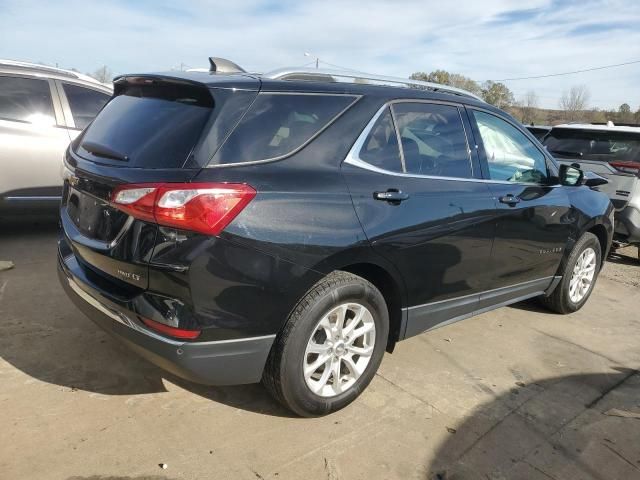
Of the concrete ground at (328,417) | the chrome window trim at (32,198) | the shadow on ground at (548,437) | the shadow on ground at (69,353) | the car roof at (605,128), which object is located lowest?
the shadow on ground at (69,353)

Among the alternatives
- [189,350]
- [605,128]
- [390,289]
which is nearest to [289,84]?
[390,289]

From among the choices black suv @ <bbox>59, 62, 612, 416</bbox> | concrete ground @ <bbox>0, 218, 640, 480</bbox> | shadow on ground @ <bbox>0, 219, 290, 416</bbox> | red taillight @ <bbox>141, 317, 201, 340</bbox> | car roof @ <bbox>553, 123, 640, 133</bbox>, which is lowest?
shadow on ground @ <bbox>0, 219, 290, 416</bbox>

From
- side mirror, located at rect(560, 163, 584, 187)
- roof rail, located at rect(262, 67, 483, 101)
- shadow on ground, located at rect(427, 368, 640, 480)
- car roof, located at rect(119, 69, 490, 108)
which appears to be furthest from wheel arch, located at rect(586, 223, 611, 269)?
car roof, located at rect(119, 69, 490, 108)

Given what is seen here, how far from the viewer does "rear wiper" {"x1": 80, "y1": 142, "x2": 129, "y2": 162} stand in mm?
2656

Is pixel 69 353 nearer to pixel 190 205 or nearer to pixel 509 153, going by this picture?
pixel 190 205

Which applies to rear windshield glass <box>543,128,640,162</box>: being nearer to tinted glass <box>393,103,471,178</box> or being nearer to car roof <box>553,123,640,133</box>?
car roof <box>553,123,640,133</box>

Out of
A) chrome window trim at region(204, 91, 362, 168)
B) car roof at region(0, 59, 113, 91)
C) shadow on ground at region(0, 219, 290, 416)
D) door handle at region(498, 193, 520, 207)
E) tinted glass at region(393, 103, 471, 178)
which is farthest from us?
car roof at region(0, 59, 113, 91)

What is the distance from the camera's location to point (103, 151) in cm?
280

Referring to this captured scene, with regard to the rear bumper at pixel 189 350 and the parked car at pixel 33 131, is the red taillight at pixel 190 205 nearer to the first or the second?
the rear bumper at pixel 189 350

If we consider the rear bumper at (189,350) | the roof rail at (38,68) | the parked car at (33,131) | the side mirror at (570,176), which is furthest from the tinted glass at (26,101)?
the side mirror at (570,176)

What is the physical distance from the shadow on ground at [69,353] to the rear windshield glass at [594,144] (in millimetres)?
5752

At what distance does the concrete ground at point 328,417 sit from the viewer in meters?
2.54

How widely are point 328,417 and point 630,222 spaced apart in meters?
5.09

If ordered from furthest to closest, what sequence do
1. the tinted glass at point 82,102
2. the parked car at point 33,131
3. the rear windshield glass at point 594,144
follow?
the rear windshield glass at point 594,144 < the tinted glass at point 82,102 < the parked car at point 33,131
